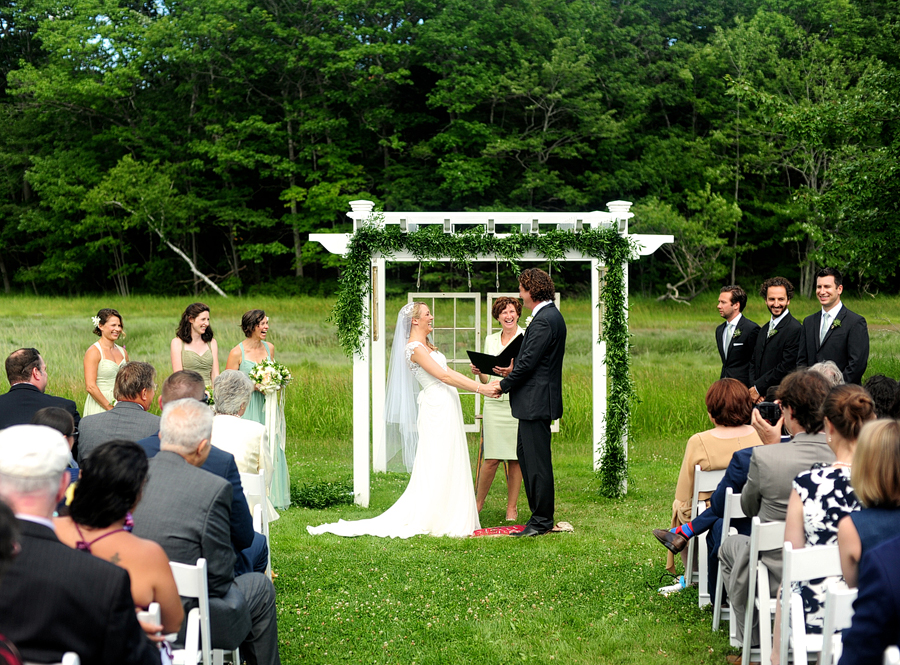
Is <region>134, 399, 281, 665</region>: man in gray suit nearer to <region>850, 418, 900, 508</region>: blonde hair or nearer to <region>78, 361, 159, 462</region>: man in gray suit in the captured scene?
<region>78, 361, 159, 462</region>: man in gray suit

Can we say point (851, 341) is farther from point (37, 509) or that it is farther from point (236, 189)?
point (236, 189)

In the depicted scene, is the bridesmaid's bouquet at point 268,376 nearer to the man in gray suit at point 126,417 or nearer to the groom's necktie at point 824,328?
the man in gray suit at point 126,417

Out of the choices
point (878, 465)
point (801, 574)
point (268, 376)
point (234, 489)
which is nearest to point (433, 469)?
point (268, 376)

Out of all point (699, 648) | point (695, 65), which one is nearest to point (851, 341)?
point (699, 648)

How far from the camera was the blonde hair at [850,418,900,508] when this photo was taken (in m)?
2.58

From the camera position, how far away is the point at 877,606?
2109mm

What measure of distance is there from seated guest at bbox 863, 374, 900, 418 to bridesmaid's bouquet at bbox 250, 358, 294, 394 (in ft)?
15.5

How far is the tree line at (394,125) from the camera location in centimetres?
2889

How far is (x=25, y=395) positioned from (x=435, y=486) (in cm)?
316

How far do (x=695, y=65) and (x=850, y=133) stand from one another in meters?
21.1

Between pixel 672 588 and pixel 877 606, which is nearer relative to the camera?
pixel 877 606

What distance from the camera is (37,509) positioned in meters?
2.38

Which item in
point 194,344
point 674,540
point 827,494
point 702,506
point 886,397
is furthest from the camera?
point 194,344

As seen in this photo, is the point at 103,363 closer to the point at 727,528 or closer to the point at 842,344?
the point at 727,528
